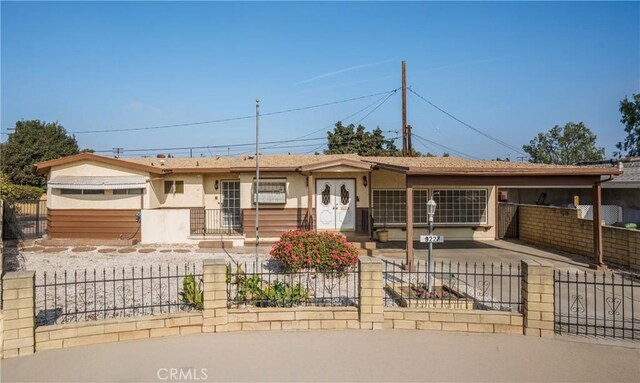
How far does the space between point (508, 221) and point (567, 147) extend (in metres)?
49.3

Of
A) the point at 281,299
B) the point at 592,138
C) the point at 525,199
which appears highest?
the point at 592,138

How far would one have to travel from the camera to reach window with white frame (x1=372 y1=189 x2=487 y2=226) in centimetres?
1664

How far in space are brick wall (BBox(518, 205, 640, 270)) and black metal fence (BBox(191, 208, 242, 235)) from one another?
37.3 ft

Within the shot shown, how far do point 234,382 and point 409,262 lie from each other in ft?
23.7

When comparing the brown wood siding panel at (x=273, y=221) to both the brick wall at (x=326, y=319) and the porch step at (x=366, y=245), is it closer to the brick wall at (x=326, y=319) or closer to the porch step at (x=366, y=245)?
the porch step at (x=366, y=245)

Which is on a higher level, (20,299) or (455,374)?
(20,299)

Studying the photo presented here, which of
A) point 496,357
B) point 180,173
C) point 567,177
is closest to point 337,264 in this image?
point 496,357

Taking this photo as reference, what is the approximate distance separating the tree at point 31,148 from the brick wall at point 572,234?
36666 millimetres

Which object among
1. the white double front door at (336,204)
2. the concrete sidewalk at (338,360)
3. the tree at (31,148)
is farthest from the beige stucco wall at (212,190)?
the tree at (31,148)

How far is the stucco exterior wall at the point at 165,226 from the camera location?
48.0ft

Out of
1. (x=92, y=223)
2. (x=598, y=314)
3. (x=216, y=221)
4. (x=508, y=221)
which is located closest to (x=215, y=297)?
(x=598, y=314)

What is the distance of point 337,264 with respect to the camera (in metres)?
9.96

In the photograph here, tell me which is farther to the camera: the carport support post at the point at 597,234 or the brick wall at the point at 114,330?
the carport support post at the point at 597,234

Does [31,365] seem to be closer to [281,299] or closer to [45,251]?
[281,299]
